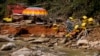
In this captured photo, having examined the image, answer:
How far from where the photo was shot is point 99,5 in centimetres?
2294

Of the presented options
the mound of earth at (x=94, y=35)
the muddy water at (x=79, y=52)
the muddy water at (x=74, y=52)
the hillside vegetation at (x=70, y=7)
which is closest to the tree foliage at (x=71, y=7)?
the hillside vegetation at (x=70, y=7)

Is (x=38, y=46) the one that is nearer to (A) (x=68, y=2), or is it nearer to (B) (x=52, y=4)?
(A) (x=68, y=2)

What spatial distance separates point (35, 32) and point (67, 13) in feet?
12.0

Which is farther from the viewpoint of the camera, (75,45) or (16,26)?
(16,26)

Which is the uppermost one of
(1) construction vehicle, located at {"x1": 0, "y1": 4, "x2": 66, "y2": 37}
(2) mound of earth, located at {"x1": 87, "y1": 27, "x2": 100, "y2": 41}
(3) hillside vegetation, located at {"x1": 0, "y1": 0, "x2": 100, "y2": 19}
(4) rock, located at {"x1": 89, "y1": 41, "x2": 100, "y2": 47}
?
(3) hillside vegetation, located at {"x1": 0, "y1": 0, "x2": 100, "y2": 19}

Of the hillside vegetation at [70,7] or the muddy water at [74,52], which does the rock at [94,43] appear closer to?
the muddy water at [74,52]

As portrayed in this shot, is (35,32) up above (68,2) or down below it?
below

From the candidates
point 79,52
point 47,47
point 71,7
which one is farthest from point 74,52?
point 71,7

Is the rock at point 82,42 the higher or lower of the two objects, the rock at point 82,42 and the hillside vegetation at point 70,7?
the lower

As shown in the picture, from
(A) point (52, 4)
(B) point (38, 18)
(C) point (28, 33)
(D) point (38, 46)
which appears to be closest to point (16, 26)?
(C) point (28, 33)

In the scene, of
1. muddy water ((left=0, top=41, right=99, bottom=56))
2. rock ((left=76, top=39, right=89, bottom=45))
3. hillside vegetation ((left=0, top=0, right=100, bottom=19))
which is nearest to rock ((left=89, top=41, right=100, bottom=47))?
rock ((left=76, top=39, right=89, bottom=45))

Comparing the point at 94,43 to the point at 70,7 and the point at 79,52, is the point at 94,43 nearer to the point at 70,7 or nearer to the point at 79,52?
the point at 79,52

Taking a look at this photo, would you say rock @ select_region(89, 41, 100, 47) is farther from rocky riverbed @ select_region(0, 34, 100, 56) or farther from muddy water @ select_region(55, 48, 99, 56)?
muddy water @ select_region(55, 48, 99, 56)

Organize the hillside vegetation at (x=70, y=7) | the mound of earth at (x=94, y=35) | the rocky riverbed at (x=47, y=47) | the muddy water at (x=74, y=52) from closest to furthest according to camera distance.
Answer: the rocky riverbed at (x=47, y=47)
the muddy water at (x=74, y=52)
the mound of earth at (x=94, y=35)
the hillside vegetation at (x=70, y=7)
